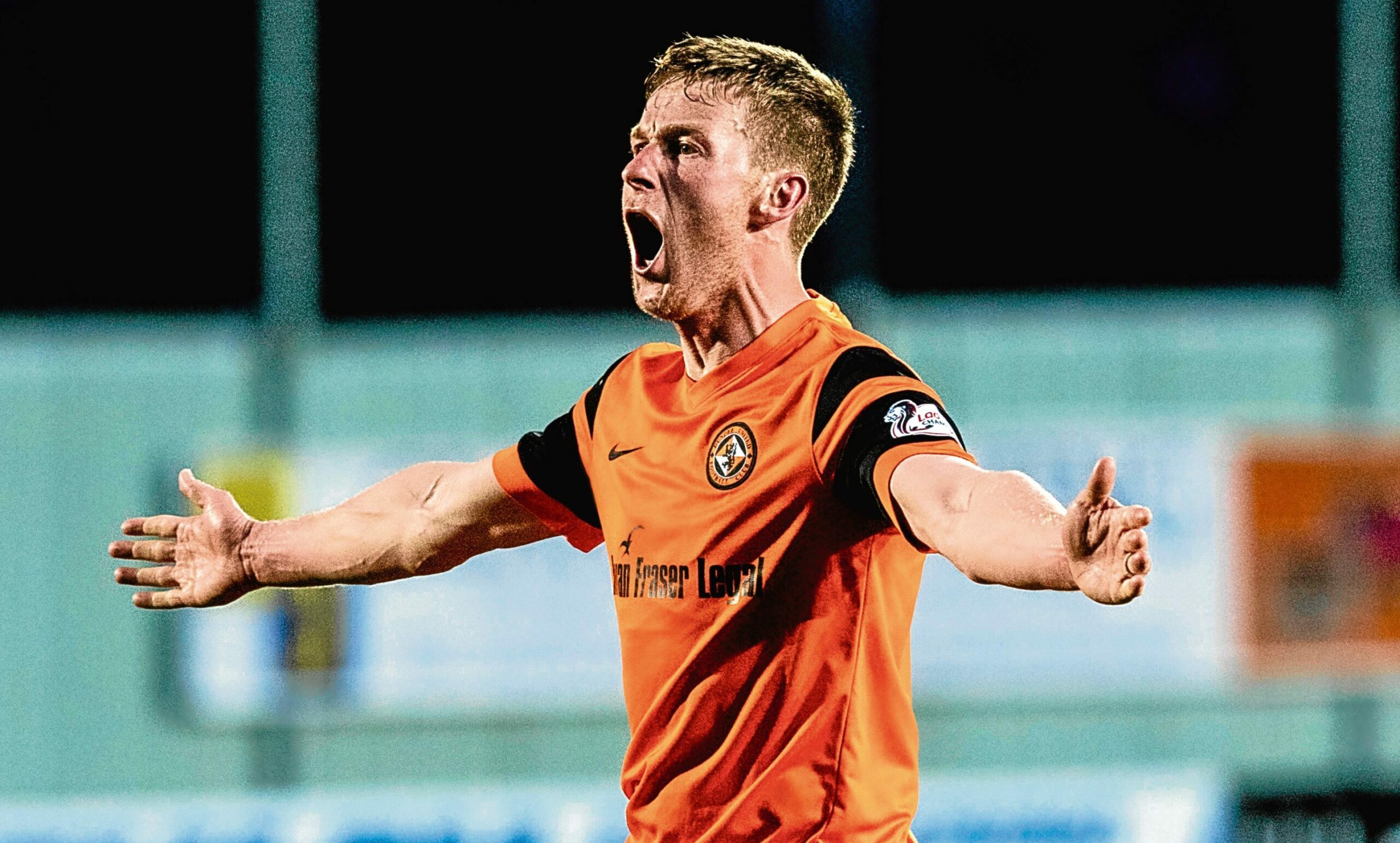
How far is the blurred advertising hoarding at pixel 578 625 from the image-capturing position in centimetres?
1185

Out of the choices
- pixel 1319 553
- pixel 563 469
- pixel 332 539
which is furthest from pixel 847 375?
pixel 1319 553

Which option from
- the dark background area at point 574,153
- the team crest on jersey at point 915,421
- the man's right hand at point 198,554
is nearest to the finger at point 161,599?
the man's right hand at point 198,554

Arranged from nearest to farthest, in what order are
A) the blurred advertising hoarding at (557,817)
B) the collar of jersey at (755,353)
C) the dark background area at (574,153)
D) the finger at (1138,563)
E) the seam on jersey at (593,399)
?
the finger at (1138,563), the collar of jersey at (755,353), the seam on jersey at (593,399), the blurred advertising hoarding at (557,817), the dark background area at (574,153)

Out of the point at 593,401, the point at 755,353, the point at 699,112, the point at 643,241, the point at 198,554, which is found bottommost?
the point at 198,554

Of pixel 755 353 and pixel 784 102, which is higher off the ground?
pixel 784 102

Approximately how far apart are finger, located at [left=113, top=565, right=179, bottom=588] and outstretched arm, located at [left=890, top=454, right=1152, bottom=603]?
177cm

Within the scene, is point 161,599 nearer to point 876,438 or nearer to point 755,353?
point 755,353

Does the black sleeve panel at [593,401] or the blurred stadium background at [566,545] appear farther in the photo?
the blurred stadium background at [566,545]

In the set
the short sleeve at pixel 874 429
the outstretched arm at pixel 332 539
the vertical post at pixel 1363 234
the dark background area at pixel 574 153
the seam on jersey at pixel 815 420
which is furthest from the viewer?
the dark background area at pixel 574 153

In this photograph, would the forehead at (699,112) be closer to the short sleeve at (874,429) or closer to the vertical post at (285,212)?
the short sleeve at (874,429)

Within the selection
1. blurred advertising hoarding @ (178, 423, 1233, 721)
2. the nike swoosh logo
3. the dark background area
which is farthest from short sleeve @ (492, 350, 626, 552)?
the dark background area

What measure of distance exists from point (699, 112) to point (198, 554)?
1528 millimetres

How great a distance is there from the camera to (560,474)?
4445 mm

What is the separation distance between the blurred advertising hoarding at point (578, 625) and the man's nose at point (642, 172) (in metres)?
7.87
